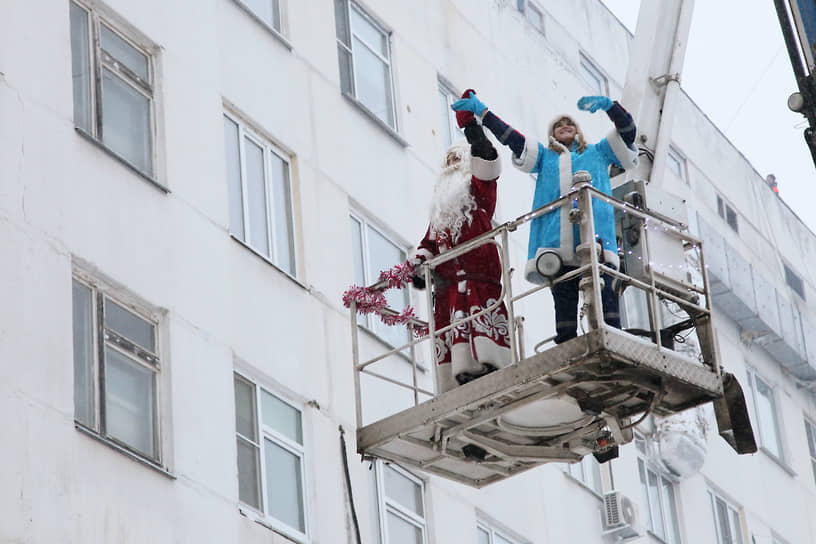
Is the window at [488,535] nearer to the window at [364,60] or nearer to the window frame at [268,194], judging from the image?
the window frame at [268,194]

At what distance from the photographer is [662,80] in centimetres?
1541

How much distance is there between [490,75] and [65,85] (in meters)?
10.6

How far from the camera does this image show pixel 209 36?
18.1 meters

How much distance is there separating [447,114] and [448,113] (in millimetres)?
37

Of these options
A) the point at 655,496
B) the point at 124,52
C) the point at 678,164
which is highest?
the point at 678,164

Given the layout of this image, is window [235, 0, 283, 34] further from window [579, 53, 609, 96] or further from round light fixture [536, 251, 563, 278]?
window [579, 53, 609, 96]

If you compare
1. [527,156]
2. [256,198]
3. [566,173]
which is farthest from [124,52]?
[566,173]

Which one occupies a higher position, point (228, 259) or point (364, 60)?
point (364, 60)

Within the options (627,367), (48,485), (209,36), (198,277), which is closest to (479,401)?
(627,367)

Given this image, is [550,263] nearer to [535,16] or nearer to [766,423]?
[535,16]

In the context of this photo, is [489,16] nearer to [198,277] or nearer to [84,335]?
[198,277]

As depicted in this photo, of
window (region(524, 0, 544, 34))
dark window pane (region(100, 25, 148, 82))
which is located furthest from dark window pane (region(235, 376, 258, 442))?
window (region(524, 0, 544, 34))

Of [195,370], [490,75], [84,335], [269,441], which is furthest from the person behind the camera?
[490,75]

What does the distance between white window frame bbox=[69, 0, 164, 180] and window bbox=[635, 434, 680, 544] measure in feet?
37.5
